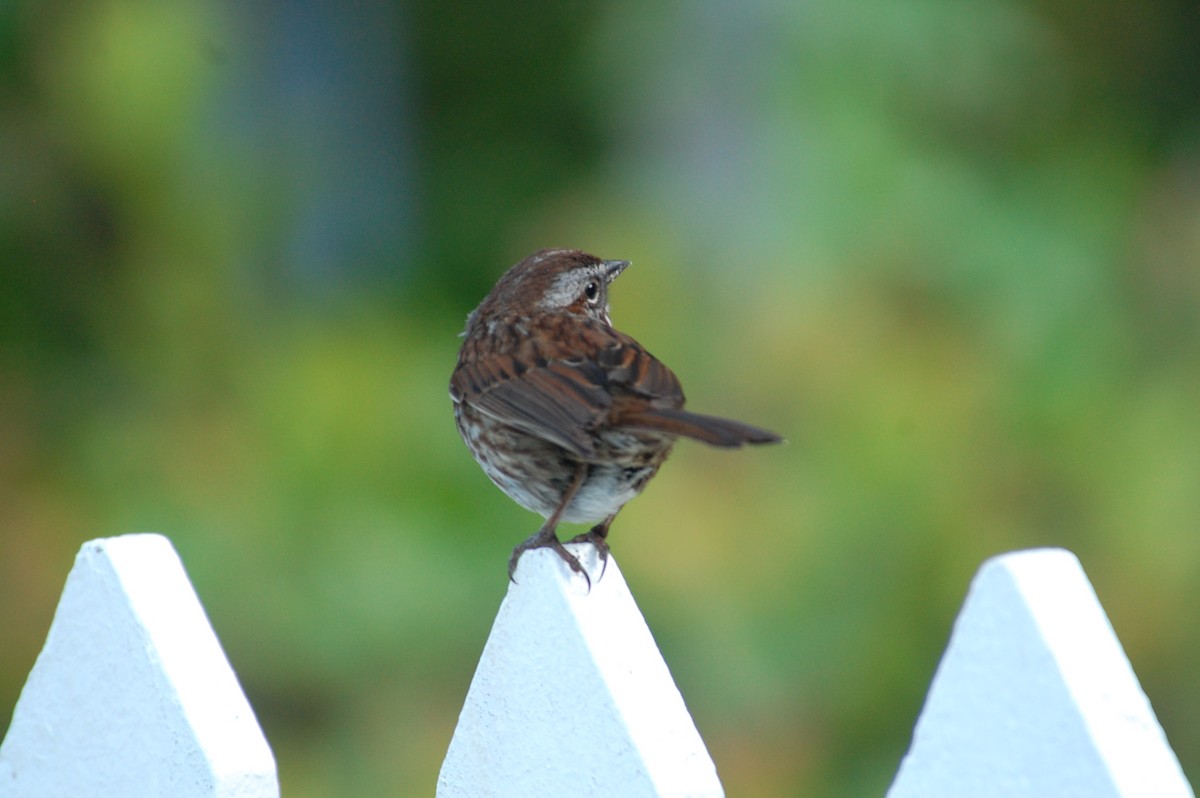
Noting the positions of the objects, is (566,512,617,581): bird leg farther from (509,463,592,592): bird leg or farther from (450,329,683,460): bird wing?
(450,329,683,460): bird wing

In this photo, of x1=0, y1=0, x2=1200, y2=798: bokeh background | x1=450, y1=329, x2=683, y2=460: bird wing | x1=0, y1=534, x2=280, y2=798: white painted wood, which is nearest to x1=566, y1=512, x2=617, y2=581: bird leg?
x1=450, y1=329, x2=683, y2=460: bird wing

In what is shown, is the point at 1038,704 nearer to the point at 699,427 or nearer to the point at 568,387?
the point at 699,427

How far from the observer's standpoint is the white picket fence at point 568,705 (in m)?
1.71

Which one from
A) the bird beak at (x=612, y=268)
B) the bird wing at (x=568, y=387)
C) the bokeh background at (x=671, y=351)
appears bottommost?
the bokeh background at (x=671, y=351)

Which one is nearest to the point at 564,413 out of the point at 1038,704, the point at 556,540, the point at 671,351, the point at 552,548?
the point at 556,540

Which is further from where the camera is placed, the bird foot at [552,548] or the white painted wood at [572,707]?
the bird foot at [552,548]

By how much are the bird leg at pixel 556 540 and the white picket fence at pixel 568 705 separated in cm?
5

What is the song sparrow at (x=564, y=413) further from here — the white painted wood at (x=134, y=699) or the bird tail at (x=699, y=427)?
the white painted wood at (x=134, y=699)

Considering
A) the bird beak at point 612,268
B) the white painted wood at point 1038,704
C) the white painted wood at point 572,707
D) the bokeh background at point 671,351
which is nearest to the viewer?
the white painted wood at point 1038,704

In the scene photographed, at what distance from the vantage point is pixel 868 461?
18.0 ft

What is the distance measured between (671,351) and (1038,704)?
3981mm

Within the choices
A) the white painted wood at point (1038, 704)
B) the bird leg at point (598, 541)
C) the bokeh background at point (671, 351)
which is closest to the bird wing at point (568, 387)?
the bird leg at point (598, 541)

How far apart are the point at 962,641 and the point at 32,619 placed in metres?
4.40

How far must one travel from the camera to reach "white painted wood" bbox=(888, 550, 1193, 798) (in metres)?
1.69
